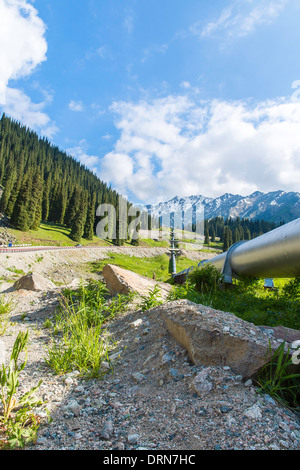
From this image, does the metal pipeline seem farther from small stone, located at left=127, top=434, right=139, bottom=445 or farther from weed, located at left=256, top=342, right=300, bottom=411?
small stone, located at left=127, top=434, right=139, bottom=445

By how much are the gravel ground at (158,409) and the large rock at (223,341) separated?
15cm

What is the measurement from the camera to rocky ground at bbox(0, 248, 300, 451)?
249 centimetres

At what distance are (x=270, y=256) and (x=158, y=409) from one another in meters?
6.09

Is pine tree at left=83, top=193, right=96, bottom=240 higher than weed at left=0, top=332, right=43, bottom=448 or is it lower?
higher

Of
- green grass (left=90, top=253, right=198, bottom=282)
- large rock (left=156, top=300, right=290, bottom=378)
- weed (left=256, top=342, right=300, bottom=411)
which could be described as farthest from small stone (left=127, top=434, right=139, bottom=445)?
green grass (left=90, top=253, right=198, bottom=282)

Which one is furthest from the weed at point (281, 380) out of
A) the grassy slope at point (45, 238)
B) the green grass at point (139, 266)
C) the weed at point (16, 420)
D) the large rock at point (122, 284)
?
the grassy slope at point (45, 238)

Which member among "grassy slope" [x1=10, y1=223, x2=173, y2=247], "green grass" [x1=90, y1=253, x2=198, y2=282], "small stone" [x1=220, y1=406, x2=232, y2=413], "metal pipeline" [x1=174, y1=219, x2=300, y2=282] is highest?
"grassy slope" [x1=10, y1=223, x2=173, y2=247]

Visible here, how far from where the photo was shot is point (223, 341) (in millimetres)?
3633

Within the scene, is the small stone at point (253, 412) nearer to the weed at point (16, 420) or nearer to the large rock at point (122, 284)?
the weed at point (16, 420)

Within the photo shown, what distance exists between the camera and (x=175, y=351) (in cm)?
412

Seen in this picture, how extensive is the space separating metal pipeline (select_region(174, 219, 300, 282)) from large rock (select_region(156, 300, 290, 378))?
3523 mm

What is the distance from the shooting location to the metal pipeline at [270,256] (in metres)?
6.81

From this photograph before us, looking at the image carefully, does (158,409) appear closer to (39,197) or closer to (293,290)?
(293,290)
